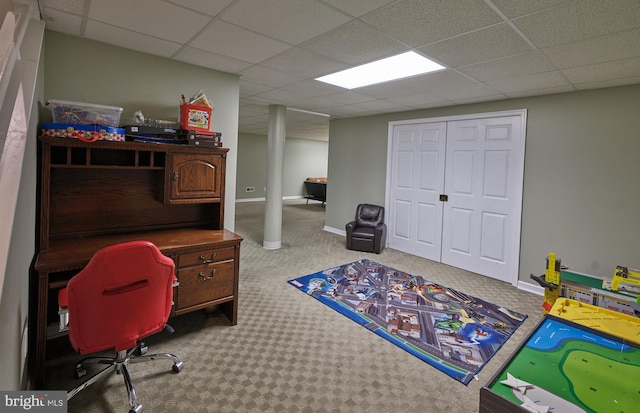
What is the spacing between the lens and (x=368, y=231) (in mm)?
5395

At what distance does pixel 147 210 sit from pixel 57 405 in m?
1.73

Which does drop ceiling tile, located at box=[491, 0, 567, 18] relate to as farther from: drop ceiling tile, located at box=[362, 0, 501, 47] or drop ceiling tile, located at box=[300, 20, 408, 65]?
drop ceiling tile, located at box=[300, 20, 408, 65]

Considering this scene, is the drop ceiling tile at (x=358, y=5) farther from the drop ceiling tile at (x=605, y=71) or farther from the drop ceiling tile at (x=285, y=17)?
the drop ceiling tile at (x=605, y=71)

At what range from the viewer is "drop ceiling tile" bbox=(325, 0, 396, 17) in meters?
1.91

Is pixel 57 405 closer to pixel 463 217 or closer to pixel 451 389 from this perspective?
pixel 451 389

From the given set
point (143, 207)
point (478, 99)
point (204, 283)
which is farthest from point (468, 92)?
Result: point (143, 207)

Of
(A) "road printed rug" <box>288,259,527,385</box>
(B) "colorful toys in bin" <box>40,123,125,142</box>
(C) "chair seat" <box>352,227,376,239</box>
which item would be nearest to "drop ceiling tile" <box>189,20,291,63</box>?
(B) "colorful toys in bin" <box>40,123,125,142</box>

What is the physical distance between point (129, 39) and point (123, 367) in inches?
96.5

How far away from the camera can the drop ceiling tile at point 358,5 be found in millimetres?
1913

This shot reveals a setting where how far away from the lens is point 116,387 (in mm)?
2002

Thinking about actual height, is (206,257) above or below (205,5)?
below

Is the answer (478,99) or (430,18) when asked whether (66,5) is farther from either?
(478,99)

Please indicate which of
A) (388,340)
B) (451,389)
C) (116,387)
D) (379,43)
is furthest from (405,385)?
(379,43)

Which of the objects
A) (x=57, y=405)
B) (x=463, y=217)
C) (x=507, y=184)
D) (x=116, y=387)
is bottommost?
(x=116, y=387)
